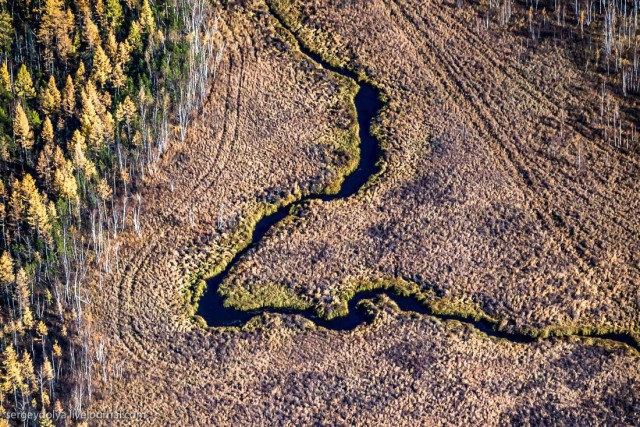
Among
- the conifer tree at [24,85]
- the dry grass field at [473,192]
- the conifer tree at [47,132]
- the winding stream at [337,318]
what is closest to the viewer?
the winding stream at [337,318]

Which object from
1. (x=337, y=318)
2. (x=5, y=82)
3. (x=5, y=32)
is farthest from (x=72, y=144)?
(x=337, y=318)

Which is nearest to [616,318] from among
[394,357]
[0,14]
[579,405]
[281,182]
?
[579,405]

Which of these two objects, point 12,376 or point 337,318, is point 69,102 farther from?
point 337,318

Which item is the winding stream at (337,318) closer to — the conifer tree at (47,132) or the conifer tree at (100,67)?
the conifer tree at (47,132)

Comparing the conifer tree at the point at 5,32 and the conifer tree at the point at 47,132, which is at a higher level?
the conifer tree at the point at 5,32

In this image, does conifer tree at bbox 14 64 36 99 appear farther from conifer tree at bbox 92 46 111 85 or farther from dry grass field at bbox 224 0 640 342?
dry grass field at bbox 224 0 640 342

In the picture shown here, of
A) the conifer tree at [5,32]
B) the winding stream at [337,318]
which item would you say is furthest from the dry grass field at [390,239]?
the conifer tree at [5,32]

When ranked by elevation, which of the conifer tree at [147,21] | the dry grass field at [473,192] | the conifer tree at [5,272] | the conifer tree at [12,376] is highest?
the conifer tree at [147,21]

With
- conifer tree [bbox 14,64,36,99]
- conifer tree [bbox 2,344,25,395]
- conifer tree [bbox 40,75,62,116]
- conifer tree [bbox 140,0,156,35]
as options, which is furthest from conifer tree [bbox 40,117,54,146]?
conifer tree [bbox 2,344,25,395]
